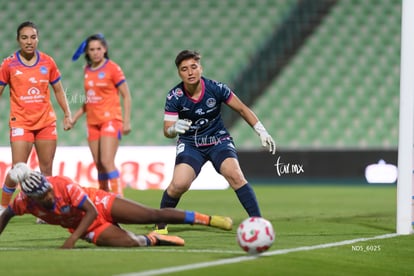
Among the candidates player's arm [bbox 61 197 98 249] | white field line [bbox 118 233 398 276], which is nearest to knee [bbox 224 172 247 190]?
white field line [bbox 118 233 398 276]

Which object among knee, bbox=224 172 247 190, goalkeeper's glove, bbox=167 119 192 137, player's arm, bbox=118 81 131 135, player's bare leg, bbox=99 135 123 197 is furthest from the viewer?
player's bare leg, bbox=99 135 123 197

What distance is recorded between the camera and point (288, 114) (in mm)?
18625

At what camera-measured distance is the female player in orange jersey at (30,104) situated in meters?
9.55

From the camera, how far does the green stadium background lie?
18.5m

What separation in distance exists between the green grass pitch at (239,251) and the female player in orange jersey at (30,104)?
0.75m

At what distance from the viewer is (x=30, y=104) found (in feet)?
31.6

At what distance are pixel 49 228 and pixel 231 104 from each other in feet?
7.78

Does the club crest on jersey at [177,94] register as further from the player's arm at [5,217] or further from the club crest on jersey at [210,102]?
the player's arm at [5,217]

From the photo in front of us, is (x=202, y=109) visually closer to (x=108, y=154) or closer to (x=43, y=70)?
(x=43, y=70)

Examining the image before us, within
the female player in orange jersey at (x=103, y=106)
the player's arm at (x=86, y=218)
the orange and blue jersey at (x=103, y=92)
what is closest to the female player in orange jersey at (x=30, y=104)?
the female player in orange jersey at (x=103, y=106)

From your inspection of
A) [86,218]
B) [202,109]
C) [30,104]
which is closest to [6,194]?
[30,104]

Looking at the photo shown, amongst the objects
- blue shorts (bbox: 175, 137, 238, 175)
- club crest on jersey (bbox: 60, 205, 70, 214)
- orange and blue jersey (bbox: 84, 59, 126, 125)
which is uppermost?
orange and blue jersey (bbox: 84, 59, 126, 125)

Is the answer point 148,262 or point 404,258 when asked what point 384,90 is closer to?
point 404,258

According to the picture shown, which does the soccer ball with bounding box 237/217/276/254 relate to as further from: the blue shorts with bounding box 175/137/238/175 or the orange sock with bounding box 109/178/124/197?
the orange sock with bounding box 109/178/124/197
